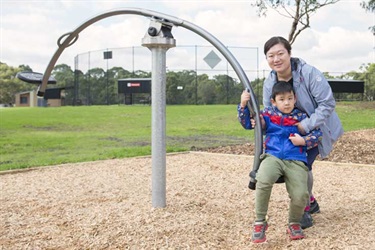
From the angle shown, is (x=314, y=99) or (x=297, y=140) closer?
(x=297, y=140)

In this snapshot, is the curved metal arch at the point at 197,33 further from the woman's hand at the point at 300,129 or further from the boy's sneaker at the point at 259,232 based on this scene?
the boy's sneaker at the point at 259,232

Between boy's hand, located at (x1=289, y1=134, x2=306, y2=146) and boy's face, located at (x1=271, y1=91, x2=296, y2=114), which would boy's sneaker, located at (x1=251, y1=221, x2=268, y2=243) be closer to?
boy's hand, located at (x1=289, y1=134, x2=306, y2=146)

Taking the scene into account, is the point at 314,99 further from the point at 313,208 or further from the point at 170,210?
the point at 170,210

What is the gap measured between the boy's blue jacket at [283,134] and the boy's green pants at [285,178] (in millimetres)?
50

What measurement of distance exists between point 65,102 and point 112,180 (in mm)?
27426

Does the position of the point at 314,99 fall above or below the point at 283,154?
above

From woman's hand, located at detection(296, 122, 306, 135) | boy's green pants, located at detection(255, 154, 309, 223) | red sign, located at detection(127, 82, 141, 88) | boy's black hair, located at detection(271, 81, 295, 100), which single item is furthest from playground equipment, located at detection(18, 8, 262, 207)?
red sign, located at detection(127, 82, 141, 88)

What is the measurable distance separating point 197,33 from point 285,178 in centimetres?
129

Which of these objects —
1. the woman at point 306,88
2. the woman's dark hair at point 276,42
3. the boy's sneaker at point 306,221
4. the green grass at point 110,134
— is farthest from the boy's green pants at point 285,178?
the green grass at point 110,134

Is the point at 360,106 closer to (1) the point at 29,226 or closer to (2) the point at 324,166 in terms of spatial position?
(2) the point at 324,166

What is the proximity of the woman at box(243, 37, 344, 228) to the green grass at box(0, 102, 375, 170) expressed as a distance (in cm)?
494

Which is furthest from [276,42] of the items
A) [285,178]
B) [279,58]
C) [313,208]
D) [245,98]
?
[313,208]

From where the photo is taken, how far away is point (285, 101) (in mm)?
3229

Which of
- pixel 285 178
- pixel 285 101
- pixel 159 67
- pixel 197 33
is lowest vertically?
pixel 285 178
